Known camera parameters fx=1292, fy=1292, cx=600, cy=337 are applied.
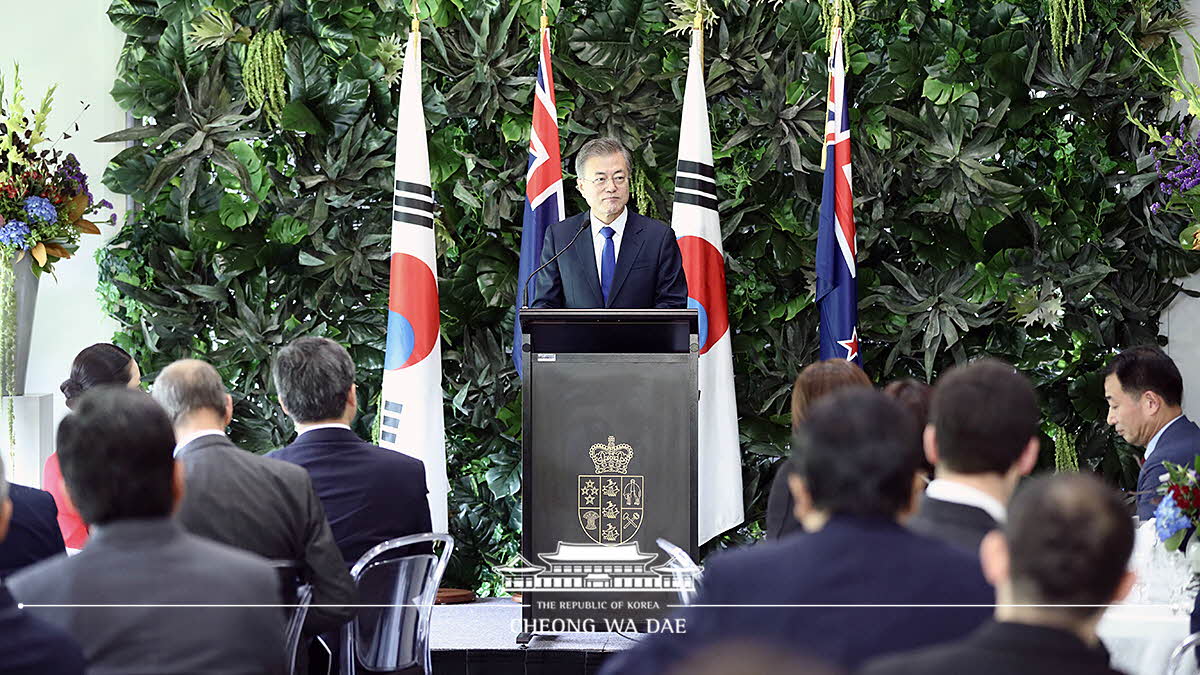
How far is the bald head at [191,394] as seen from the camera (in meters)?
2.93

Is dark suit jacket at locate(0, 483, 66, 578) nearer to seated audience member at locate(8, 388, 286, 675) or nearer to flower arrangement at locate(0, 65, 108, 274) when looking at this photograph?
seated audience member at locate(8, 388, 286, 675)

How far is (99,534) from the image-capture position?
187 cm

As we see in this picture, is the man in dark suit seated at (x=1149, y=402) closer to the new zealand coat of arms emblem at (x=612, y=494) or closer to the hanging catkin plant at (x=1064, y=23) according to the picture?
the new zealand coat of arms emblem at (x=612, y=494)

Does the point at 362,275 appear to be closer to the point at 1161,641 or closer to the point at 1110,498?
the point at 1161,641

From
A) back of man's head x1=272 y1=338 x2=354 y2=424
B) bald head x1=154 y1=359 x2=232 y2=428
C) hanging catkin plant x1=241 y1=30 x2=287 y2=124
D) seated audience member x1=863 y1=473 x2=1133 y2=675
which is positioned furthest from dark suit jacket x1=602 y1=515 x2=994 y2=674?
hanging catkin plant x1=241 y1=30 x2=287 y2=124

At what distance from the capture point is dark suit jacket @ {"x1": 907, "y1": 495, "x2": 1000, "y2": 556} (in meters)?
2.15

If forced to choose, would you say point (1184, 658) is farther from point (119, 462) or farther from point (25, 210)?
point (25, 210)

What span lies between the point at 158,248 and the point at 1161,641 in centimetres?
479

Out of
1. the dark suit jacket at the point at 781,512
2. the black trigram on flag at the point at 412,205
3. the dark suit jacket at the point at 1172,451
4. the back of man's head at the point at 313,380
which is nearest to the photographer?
the dark suit jacket at the point at 781,512

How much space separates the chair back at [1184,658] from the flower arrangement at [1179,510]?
226 mm

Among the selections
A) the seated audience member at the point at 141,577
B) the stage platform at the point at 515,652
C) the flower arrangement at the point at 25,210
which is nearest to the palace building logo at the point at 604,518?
the stage platform at the point at 515,652

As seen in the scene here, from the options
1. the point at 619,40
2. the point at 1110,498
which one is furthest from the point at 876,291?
the point at 1110,498

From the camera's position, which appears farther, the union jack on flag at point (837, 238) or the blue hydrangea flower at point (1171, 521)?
the union jack on flag at point (837, 238)

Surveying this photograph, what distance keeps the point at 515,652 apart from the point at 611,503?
0.92m
